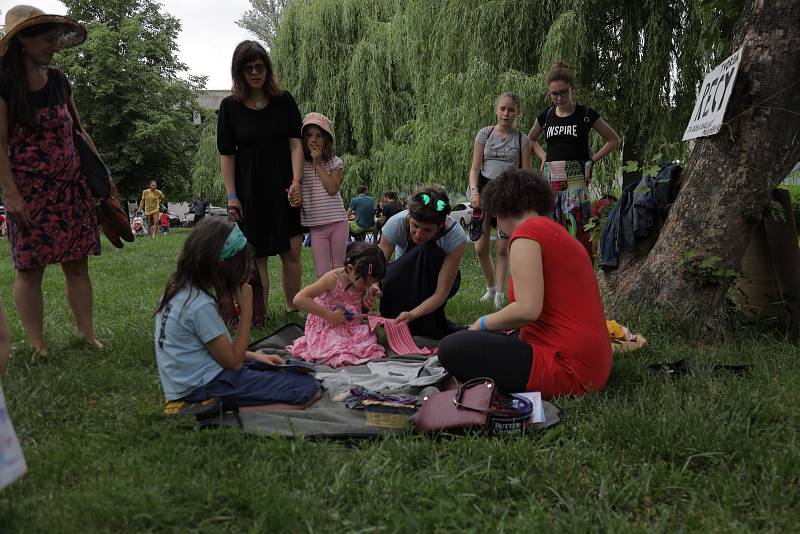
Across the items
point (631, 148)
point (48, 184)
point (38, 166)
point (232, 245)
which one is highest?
point (631, 148)

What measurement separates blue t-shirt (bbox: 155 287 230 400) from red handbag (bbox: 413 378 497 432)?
96cm

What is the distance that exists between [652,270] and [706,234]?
419mm

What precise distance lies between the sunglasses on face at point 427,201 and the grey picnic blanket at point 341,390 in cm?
95

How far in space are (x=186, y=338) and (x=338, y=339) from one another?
4.78 feet

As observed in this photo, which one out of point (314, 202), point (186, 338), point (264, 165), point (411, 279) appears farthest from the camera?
point (314, 202)

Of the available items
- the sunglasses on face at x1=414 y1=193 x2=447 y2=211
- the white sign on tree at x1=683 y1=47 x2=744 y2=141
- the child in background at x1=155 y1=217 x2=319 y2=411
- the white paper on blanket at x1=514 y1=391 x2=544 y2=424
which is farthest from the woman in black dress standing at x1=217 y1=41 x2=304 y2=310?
the white sign on tree at x1=683 y1=47 x2=744 y2=141

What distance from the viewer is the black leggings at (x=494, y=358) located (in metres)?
3.11

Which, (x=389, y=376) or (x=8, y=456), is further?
(x=389, y=376)

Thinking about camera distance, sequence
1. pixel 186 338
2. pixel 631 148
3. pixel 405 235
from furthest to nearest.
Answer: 1. pixel 631 148
2. pixel 405 235
3. pixel 186 338

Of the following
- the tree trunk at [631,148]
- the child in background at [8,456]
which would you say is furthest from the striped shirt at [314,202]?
the tree trunk at [631,148]

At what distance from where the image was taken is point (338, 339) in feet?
13.9

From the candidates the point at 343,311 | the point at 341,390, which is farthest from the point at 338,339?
the point at 341,390

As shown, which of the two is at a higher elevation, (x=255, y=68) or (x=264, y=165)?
(x=255, y=68)

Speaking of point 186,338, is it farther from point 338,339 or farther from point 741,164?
point 741,164
